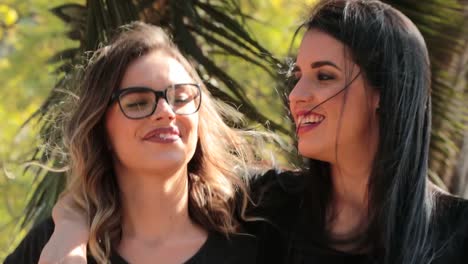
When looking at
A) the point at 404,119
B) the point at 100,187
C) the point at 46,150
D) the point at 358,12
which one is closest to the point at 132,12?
the point at 46,150

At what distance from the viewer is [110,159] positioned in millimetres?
3205

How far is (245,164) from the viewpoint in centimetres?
342

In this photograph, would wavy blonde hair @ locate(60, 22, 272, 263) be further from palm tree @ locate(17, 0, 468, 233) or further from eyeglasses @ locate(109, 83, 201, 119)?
palm tree @ locate(17, 0, 468, 233)

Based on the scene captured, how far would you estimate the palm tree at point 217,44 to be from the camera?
147 inches

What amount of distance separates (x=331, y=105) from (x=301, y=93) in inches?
4.4

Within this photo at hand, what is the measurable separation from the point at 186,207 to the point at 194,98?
0.38m

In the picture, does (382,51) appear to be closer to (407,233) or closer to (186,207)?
(407,233)

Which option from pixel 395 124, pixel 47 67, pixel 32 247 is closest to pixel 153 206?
pixel 32 247

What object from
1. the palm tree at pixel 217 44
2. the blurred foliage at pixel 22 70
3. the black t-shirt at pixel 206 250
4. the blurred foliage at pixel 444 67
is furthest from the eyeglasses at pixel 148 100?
the blurred foliage at pixel 22 70

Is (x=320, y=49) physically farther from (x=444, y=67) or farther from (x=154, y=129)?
(x=444, y=67)

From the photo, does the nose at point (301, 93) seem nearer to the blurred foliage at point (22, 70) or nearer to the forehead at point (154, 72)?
the forehead at point (154, 72)

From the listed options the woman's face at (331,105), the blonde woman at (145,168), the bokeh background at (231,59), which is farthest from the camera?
the bokeh background at (231,59)

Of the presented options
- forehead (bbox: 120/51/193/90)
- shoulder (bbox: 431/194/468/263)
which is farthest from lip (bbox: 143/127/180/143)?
shoulder (bbox: 431/194/468/263)

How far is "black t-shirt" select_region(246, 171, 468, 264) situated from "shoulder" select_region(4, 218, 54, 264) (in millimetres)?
703
